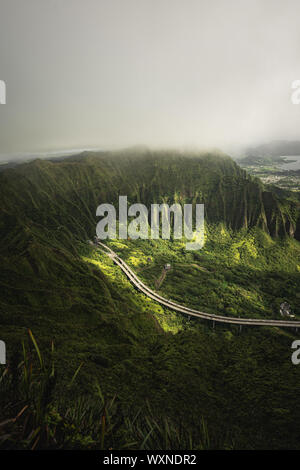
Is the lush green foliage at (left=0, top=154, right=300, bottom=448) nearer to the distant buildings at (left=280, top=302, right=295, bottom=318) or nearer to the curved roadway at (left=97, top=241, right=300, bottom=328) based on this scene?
the distant buildings at (left=280, top=302, right=295, bottom=318)

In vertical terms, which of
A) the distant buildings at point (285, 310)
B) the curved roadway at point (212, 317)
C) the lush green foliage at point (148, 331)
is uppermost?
the lush green foliage at point (148, 331)

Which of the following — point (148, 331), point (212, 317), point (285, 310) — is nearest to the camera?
point (148, 331)

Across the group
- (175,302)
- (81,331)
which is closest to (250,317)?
(175,302)

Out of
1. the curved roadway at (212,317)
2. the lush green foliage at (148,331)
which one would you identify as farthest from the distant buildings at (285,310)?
the curved roadway at (212,317)

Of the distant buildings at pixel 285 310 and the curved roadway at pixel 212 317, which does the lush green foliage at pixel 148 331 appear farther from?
the curved roadway at pixel 212 317

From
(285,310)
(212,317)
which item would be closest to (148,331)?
(212,317)

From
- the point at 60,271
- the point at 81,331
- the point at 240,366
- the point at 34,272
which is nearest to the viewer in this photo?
the point at 240,366

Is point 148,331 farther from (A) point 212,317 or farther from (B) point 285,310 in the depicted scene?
(B) point 285,310

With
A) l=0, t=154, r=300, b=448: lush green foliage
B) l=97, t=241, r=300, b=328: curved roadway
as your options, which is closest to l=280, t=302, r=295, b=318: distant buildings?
l=0, t=154, r=300, b=448: lush green foliage

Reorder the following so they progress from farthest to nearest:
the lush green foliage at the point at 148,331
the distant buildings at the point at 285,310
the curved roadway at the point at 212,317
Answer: the distant buildings at the point at 285,310
the curved roadway at the point at 212,317
the lush green foliage at the point at 148,331

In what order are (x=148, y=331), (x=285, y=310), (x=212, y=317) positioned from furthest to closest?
(x=285, y=310) < (x=212, y=317) < (x=148, y=331)
